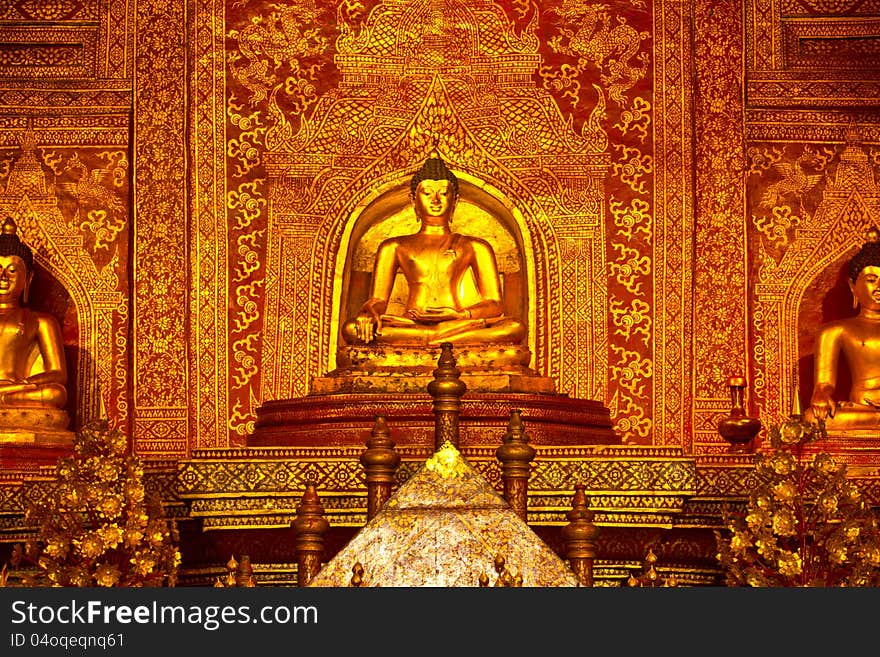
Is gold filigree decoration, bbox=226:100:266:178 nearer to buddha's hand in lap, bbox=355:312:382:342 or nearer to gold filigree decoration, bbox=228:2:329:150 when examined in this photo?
gold filigree decoration, bbox=228:2:329:150

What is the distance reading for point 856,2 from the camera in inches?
449

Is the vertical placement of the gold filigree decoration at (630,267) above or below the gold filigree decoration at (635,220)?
below

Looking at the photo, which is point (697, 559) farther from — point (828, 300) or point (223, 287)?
point (223, 287)

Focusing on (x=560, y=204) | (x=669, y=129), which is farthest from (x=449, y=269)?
(x=669, y=129)

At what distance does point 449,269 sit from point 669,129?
4.99ft

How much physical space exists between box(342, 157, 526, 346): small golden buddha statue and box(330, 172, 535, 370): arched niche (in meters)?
0.37

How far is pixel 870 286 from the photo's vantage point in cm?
1084

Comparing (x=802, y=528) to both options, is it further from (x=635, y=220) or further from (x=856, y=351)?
(x=635, y=220)

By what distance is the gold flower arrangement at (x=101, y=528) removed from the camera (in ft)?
26.8

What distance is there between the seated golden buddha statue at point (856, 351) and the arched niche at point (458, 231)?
1598 millimetres

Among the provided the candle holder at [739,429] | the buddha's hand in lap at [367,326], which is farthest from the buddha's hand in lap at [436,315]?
the candle holder at [739,429]

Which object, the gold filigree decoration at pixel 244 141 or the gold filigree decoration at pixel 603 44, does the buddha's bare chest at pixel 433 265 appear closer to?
the gold filigree decoration at pixel 244 141

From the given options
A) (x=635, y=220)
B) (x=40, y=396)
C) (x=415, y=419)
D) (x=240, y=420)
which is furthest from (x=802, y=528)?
(x=40, y=396)

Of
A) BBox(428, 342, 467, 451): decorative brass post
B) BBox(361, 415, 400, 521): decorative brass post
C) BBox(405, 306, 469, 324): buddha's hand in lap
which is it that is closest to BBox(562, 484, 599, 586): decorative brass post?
BBox(428, 342, 467, 451): decorative brass post
